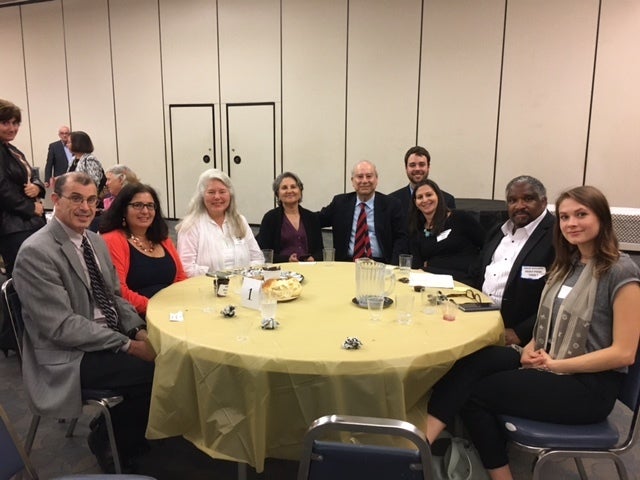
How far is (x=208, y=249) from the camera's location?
10.7ft

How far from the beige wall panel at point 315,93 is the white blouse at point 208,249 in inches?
166

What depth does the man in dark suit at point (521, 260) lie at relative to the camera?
256cm

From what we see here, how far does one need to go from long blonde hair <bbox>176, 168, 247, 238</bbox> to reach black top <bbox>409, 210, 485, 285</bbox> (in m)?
1.38

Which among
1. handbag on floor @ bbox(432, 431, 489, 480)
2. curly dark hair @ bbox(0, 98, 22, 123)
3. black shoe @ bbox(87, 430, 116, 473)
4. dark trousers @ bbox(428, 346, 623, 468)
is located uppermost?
curly dark hair @ bbox(0, 98, 22, 123)

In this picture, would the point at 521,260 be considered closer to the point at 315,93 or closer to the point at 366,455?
the point at 366,455

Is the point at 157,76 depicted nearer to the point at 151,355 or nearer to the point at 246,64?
the point at 246,64

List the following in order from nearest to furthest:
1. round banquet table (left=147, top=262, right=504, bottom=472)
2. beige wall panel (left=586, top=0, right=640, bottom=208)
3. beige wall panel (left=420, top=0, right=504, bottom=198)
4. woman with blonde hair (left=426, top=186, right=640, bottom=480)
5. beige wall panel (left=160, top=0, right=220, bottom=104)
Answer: round banquet table (left=147, top=262, right=504, bottom=472), woman with blonde hair (left=426, top=186, right=640, bottom=480), beige wall panel (left=586, top=0, right=640, bottom=208), beige wall panel (left=420, top=0, right=504, bottom=198), beige wall panel (left=160, top=0, right=220, bottom=104)

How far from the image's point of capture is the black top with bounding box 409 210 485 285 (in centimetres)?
344

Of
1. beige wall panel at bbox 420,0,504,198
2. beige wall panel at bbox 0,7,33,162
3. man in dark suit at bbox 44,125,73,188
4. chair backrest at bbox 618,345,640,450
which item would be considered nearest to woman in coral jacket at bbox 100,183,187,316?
chair backrest at bbox 618,345,640,450

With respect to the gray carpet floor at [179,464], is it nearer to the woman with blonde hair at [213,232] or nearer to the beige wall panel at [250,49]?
the woman with blonde hair at [213,232]

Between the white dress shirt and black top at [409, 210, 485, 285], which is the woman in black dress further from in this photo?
the white dress shirt

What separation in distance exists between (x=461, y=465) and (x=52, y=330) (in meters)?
1.79

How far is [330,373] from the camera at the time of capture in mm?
1632

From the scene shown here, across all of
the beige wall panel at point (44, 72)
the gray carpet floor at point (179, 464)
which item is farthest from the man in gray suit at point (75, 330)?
the beige wall panel at point (44, 72)
